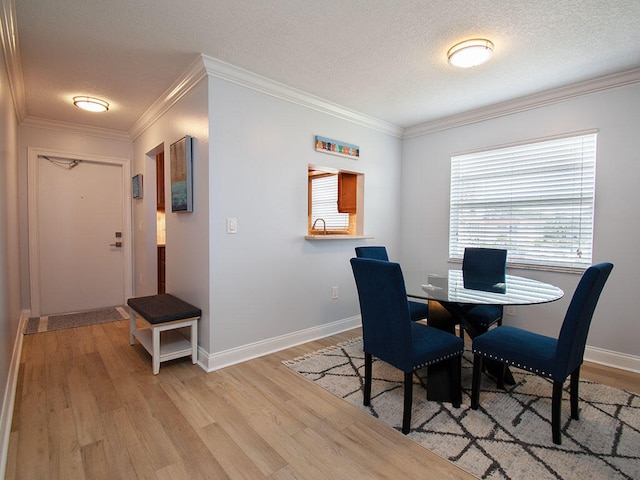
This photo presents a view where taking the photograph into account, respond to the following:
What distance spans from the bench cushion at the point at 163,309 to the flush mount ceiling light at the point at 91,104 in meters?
2.01

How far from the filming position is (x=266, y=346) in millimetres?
2895

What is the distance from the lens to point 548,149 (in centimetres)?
304

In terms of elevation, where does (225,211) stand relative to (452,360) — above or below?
above

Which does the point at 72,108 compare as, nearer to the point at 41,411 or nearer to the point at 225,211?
the point at 225,211

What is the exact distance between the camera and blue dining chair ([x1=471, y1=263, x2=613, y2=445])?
5.37 ft

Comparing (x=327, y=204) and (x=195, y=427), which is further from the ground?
(x=327, y=204)

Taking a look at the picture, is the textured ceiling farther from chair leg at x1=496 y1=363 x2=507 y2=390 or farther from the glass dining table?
chair leg at x1=496 y1=363 x2=507 y2=390

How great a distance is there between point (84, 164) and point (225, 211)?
297 cm

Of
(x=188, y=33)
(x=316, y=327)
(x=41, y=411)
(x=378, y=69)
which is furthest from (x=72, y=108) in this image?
(x=316, y=327)

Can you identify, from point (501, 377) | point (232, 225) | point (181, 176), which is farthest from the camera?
point (181, 176)

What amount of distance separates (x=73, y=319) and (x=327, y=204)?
3.41m

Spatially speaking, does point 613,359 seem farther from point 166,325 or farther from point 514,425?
point 166,325

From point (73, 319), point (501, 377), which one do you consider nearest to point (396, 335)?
point (501, 377)

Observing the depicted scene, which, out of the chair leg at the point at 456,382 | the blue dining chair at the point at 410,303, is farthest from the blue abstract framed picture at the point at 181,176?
the chair leg at the point at 456,382
